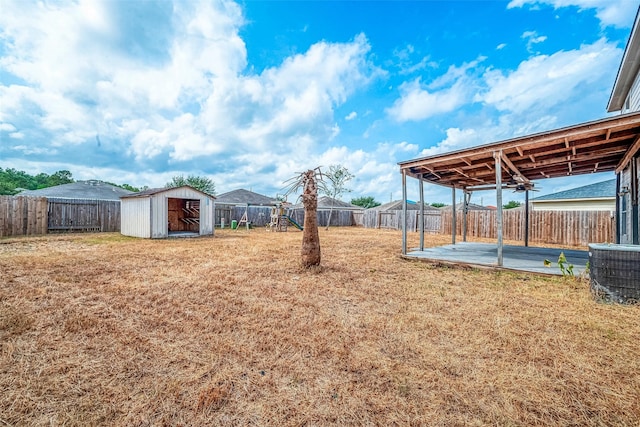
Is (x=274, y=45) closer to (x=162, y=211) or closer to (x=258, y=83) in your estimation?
(x=258, y=83)

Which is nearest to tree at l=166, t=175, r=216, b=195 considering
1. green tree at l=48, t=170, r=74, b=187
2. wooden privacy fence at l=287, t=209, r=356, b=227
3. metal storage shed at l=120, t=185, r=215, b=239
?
green tree at l=48, t=170, r=74, b=187

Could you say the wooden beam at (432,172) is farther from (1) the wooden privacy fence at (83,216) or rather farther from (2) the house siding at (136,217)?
(1) the wooden privacy fence at (83,216)

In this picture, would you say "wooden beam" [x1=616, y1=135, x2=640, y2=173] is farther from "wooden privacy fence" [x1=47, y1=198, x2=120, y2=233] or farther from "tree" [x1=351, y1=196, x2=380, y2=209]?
"tree" [x1=351, y1=196, x2=380, y2=209]

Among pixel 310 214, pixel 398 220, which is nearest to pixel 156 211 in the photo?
pixel 310 214

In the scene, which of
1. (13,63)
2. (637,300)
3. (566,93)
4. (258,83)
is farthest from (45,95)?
(566,93)

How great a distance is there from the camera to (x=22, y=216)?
1080 cm

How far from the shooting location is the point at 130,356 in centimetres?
212

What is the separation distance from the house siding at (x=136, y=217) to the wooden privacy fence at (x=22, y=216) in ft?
10.3

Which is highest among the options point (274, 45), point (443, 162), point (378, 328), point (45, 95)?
point (274, 45)

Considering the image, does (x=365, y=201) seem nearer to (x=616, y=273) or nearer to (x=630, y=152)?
(x=630, y=152)

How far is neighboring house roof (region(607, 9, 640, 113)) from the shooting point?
4682mm

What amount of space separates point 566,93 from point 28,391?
1316 centimetres

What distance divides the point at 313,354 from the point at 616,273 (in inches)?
164

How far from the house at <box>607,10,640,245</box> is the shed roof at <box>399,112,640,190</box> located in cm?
15
